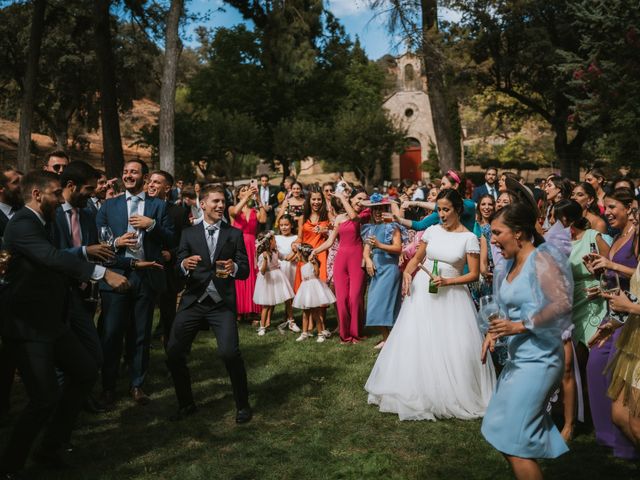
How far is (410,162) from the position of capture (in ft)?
196

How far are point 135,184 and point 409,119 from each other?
53873 mm

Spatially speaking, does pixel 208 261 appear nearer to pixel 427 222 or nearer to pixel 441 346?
pixel 441 346

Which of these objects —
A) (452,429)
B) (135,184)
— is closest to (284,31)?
(135,184)

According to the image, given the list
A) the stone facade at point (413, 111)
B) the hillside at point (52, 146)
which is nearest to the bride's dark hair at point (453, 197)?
the hillside at point (52, 146)

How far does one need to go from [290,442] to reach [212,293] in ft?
4.93

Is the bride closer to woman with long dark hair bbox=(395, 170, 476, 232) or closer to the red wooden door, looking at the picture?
woman with long dark hair bbox=(395, 170, 476, 232)

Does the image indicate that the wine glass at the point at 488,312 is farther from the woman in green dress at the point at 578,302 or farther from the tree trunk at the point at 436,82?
the tree trunk at the point at 436,82

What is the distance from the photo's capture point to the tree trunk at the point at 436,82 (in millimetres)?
15578

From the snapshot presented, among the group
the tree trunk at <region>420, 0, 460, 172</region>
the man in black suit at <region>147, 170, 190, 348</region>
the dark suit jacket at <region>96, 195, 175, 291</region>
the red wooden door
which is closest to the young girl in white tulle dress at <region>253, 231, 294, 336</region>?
the man in black suit at <region>147, 170, 190, 348</region>

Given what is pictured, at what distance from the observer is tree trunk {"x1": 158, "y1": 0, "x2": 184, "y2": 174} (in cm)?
1563

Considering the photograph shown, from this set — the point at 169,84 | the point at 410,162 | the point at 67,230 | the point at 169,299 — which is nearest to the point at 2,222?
the point at 67,230

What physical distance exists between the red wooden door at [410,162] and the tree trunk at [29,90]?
43849 millimetres

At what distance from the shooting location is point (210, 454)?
5.13 metres

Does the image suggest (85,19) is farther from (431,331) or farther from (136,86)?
(136,86)
